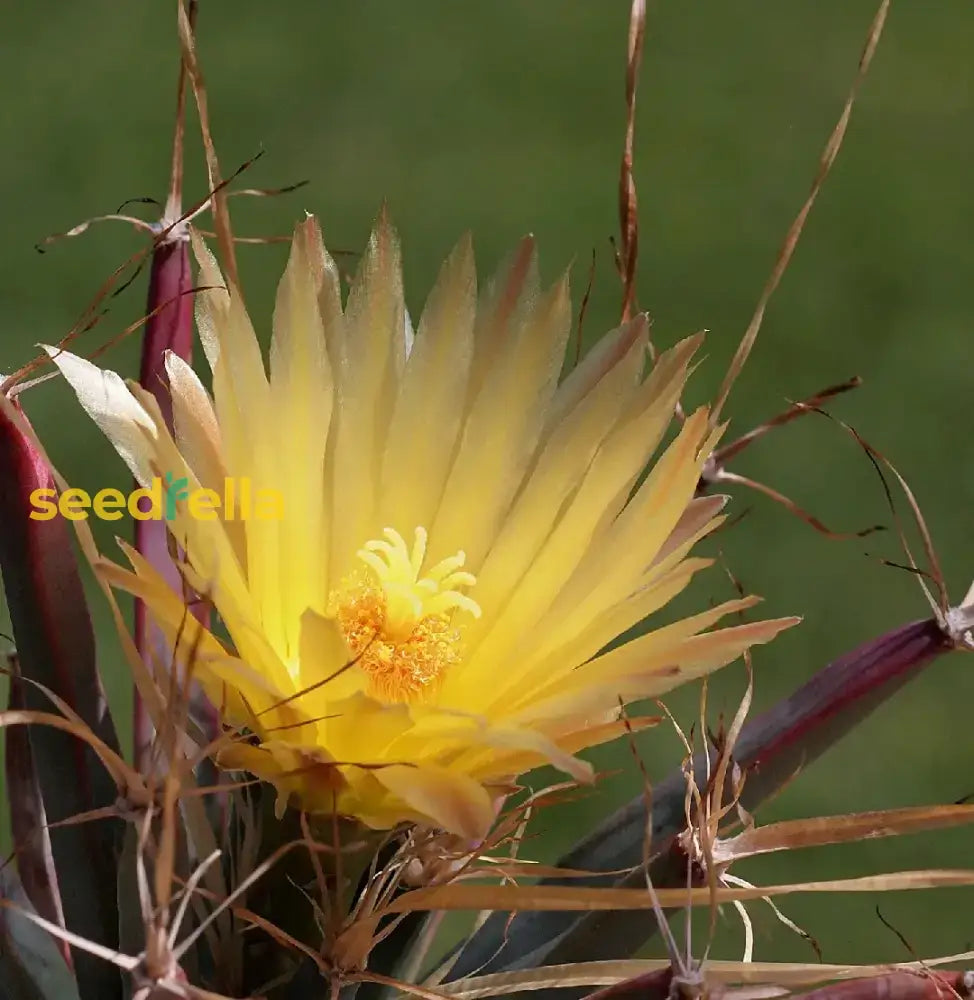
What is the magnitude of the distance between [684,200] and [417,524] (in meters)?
1.22

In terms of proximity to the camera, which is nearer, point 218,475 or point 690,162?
point 218,475

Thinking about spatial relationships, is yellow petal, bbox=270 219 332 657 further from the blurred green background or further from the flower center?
the blurred green background

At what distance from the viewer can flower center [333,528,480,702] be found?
16.0 inches

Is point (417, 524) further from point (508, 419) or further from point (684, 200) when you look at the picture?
point (684, 200)

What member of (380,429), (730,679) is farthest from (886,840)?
(380,429)

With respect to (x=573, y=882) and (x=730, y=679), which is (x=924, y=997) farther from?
(x=730, y=679)

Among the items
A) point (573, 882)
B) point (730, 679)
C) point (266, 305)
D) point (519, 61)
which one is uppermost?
point (519, 61)

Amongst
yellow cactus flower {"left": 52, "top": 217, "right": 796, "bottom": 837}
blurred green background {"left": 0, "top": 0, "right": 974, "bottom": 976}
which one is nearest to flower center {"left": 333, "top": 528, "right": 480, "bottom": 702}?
yellow cactus flower {"left": 52, "top": 217, "right": 796, "bottom": 837}

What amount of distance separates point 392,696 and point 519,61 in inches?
53.8

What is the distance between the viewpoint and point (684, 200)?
62.0 inches

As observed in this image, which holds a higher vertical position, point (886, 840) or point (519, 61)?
point (519, 61)

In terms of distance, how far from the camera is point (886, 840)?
1.17 m

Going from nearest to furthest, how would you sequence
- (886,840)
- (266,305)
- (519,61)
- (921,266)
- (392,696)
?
(392,696)
(886,840)
(266,305)
(921,266)
(519,61)

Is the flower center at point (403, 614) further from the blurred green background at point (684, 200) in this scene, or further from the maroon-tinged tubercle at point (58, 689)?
the blurred green background at point (684, 200)
